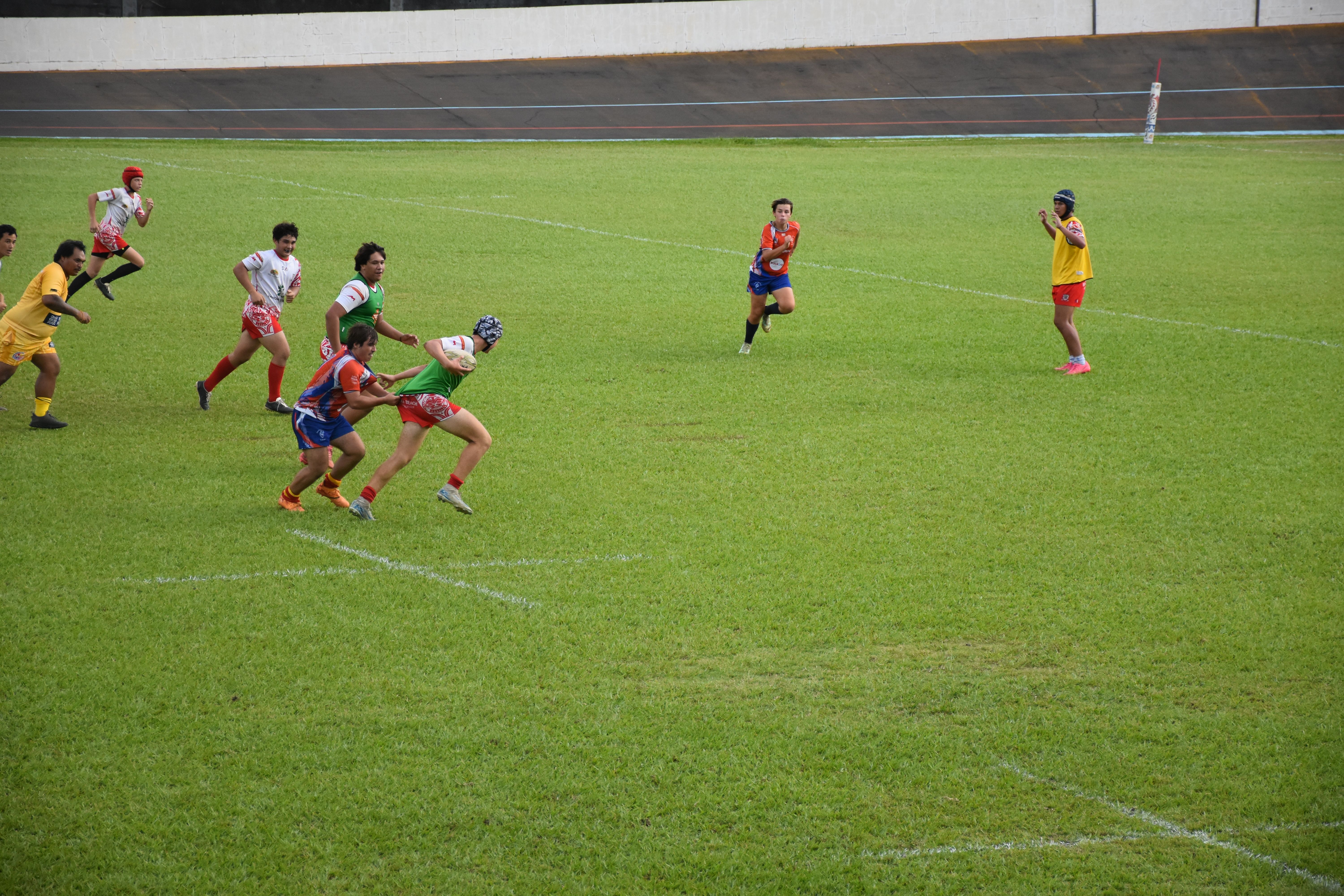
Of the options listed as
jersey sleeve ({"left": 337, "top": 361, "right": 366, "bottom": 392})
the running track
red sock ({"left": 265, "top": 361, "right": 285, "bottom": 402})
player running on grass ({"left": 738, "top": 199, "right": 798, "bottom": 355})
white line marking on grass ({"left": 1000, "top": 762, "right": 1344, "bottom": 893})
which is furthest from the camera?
the running track

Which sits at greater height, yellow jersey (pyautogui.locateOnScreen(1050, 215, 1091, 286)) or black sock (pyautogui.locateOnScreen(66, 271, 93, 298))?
yellow jersey (pyautogui.locateOnScreen(1050, 215, 1091, 286))

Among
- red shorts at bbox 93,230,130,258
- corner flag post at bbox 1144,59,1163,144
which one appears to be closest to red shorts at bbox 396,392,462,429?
red shorts at bbox 93,230,130,258

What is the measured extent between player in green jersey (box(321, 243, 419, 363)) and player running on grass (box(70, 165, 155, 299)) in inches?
320

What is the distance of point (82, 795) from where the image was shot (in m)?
5.72

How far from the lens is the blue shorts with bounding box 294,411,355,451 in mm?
9344

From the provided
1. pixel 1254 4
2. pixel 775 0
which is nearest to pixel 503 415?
pixel 775 0

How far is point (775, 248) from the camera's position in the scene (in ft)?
49.1

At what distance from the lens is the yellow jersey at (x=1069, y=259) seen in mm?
14164

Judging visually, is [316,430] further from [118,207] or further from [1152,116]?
[1152,116]

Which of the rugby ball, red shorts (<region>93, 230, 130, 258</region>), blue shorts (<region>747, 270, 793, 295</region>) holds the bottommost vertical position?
the rugby ball

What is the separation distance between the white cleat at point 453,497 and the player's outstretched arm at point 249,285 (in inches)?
152

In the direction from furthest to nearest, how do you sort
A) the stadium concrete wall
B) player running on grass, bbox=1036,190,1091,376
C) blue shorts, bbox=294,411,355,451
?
the stadium concrete wall
player running on grass, bbox=1036,190,1091,376
blue shorts, bbox=294,411,355,451

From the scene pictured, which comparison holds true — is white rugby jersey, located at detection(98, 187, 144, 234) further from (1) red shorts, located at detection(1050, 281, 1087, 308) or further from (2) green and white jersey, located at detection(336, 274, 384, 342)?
(1) red shorts, located at detection(1050, 281, 1087, 308)

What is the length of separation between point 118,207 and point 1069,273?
45.9ft
